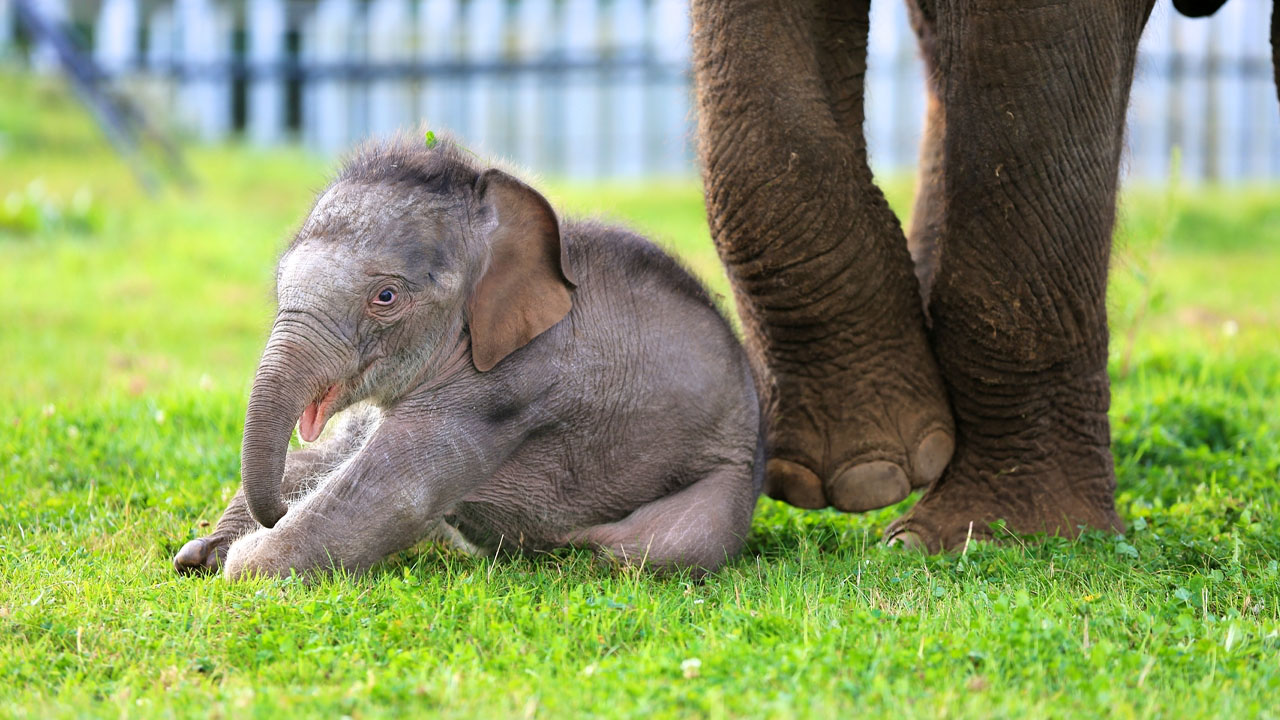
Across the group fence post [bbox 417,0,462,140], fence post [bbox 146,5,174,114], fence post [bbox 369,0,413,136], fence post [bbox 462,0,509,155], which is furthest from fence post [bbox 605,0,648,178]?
fence post [bbox 146,5,174,114]

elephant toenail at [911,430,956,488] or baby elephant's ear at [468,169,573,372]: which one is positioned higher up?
baby elephant's ear at [468,169,573,372]

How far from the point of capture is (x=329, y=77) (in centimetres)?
2108

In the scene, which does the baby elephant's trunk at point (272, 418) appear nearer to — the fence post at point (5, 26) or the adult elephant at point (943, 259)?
the adult elephant at point (943, 259)

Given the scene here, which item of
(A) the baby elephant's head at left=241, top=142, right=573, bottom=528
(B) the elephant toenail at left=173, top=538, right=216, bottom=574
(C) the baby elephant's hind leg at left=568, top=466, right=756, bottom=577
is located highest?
(A) the baby elephant's head at left=241, top=142, right=573, bottom=528

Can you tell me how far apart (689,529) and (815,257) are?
87 cm

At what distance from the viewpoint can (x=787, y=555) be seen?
179 inches

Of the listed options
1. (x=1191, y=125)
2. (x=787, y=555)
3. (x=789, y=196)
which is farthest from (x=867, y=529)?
(x=1191, y=125)

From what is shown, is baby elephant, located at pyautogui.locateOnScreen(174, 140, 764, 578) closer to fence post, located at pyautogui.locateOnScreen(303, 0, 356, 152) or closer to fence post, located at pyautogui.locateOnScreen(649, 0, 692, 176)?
fence post, located at pyautogui.locateOnScreen(649, 0, 692, 176)

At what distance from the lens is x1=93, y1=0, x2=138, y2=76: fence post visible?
2189 centimetres

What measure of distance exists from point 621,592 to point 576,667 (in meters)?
0.50

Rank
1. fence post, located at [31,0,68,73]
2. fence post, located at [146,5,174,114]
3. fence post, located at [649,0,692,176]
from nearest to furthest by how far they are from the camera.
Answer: fence post, located at [649,0,692,176], fence post, located at [31,0,68,73], fence post, located at [146,5,174,114]

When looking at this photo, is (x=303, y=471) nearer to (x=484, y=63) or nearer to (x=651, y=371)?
(x=651, y=371)

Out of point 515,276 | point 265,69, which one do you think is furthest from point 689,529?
point 265,69

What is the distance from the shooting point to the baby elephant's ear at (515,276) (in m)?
4.26
